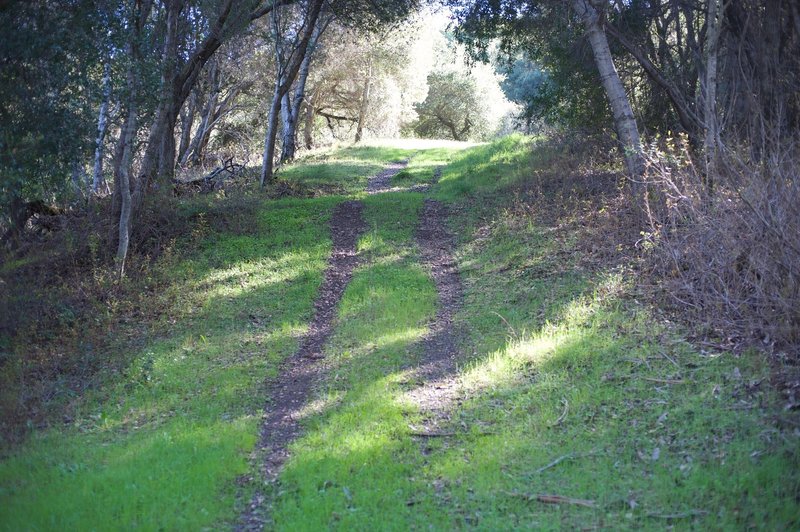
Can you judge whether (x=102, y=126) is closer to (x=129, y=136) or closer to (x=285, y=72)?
(x=129, y=136)

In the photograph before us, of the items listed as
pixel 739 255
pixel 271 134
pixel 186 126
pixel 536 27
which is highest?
pixel 186 126

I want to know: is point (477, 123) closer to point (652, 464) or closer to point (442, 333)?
point (442, 333)

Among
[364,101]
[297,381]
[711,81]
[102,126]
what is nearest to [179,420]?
[297,381]

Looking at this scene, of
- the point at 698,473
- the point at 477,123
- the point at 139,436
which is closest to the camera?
the point at 698,473

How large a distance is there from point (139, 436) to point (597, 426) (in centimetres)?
494

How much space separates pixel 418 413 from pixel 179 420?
9.14 feet

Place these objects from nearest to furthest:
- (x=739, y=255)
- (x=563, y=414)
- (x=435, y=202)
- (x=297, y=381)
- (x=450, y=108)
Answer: (x=563, y=414), (x=739, y=255), (x=297, y=381), (x=435, y=202), (x=450, y=108)

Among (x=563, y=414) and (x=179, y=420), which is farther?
(x=179, y=420)

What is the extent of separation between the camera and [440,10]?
60.5 feet

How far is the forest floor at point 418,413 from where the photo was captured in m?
5.54

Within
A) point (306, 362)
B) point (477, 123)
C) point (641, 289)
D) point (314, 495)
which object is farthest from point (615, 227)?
point (477, 123)

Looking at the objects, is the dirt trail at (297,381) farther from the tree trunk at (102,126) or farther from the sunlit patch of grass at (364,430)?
the tree trunk at (102,126)

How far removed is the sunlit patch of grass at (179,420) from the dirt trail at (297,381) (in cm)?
19

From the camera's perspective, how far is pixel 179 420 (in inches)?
300
